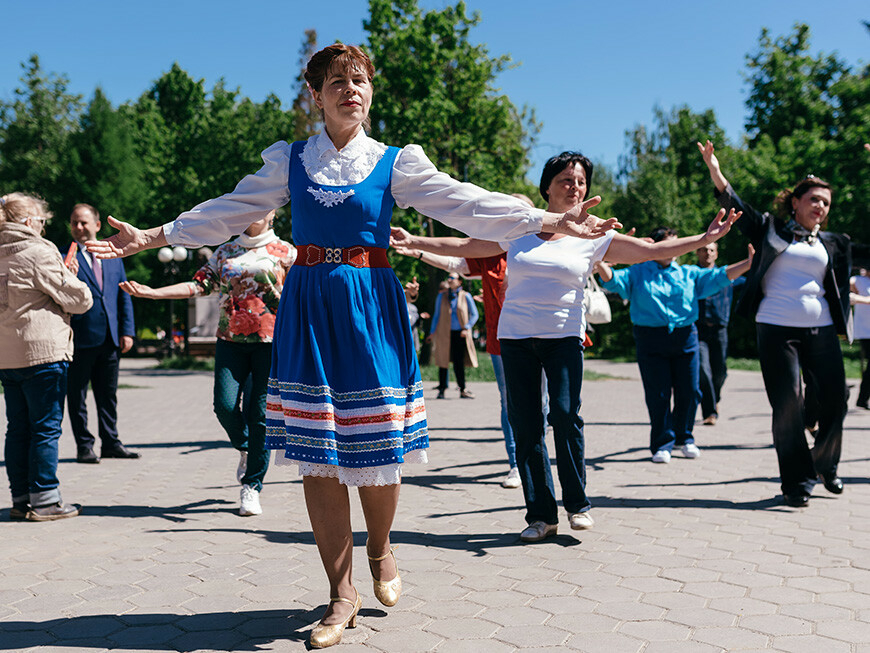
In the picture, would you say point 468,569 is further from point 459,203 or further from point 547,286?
point 459,203

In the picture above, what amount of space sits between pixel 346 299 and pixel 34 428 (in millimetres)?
3327

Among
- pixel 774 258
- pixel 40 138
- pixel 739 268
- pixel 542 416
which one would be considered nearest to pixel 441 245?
pixel 542 416

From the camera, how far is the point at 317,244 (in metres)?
3.34

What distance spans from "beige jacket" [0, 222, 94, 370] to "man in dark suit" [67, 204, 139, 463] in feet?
7.48

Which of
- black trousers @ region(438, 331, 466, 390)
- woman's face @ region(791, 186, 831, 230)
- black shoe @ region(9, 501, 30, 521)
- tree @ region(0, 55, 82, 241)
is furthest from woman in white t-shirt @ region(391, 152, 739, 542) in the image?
tree @ region(0, 55, 82, 241)

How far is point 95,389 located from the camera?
8289 mm

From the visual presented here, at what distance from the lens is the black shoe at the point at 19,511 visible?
5473mm

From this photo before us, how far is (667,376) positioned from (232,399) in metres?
4.38

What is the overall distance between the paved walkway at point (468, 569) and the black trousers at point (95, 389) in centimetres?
70

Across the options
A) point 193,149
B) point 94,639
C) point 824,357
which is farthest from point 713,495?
point 193,149

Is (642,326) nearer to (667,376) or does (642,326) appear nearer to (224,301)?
(667,376)

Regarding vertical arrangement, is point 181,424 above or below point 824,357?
below

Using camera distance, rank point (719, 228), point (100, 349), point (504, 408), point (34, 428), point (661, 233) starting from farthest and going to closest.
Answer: point (100, 349)
point (661, 233)
point (504, 408)
point (34, 428)
point (719, 228)

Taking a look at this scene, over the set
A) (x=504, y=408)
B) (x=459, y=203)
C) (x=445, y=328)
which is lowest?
(x=504, y=408)
